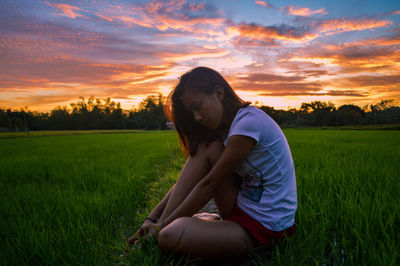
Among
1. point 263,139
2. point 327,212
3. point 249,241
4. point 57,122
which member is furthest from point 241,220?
point 57,122

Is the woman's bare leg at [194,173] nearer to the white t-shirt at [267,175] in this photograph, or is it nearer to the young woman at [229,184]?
the young woman at [229,184]

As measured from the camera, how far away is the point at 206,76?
4.90 ft

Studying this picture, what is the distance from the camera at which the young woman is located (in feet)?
3.95

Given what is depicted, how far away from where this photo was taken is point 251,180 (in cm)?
134

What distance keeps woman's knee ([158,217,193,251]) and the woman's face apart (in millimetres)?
632

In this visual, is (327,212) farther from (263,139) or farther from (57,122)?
(57,122)

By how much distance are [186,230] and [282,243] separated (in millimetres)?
625

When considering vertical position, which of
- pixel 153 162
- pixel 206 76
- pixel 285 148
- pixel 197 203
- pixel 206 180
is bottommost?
pixel 153 162

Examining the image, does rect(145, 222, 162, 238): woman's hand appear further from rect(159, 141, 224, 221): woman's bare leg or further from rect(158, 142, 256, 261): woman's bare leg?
rect(158, 142, 256, 261): woman's bare leg

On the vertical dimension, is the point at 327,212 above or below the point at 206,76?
below

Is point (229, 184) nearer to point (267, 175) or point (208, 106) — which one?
point (267, 175)

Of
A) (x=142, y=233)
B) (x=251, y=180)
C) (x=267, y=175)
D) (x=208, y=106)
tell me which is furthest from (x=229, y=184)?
(x=142, y=233)

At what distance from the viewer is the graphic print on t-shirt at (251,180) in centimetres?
130

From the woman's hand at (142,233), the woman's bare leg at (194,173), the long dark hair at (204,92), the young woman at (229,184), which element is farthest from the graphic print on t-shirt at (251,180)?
the woman's hand at (142,233)
